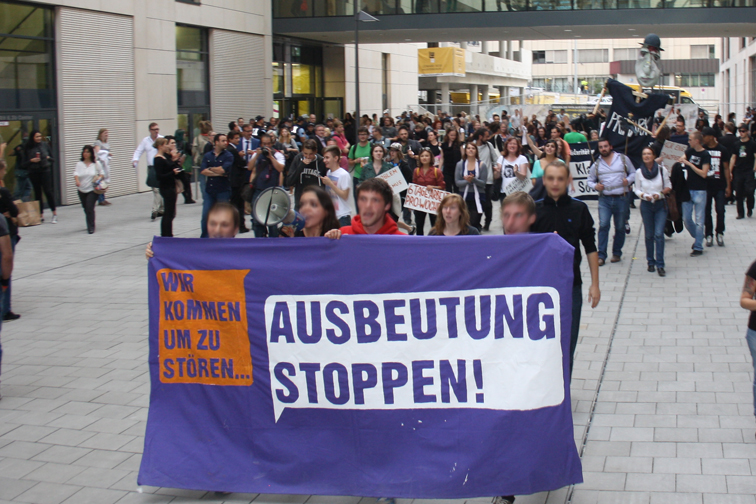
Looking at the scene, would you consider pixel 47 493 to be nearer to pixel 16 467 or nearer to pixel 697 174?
pixel 16 467

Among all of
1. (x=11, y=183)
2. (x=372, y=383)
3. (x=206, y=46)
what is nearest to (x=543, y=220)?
(x=372, y=383)

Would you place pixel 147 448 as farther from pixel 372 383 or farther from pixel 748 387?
pixel 748 387

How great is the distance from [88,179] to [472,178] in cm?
724

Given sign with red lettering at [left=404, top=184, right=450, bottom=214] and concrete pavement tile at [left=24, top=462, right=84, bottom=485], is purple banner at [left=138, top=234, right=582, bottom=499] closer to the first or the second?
concrete pavement tile at [left=24, top=462, right=84, bottom=485]

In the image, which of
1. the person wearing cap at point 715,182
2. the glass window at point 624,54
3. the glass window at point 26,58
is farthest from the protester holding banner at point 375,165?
the glass window at point 624,54

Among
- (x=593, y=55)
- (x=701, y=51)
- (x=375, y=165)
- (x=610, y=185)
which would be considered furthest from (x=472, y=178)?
(x=593, y=55)

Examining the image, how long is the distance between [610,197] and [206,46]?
57.4 ft

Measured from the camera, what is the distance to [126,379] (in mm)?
7141

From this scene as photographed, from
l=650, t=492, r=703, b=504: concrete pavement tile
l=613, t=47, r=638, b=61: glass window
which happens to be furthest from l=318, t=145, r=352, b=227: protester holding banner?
l=613, t=47, r=638, b=61: glass window

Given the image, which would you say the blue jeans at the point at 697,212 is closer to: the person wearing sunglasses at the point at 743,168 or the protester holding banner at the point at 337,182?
the person wearing sunglasses at the point at 743,168

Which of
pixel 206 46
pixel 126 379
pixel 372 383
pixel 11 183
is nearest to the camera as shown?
pixel 372 383

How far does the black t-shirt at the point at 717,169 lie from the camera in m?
13.0

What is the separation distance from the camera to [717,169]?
42.8 feet

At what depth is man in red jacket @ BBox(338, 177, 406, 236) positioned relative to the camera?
5.33 m
